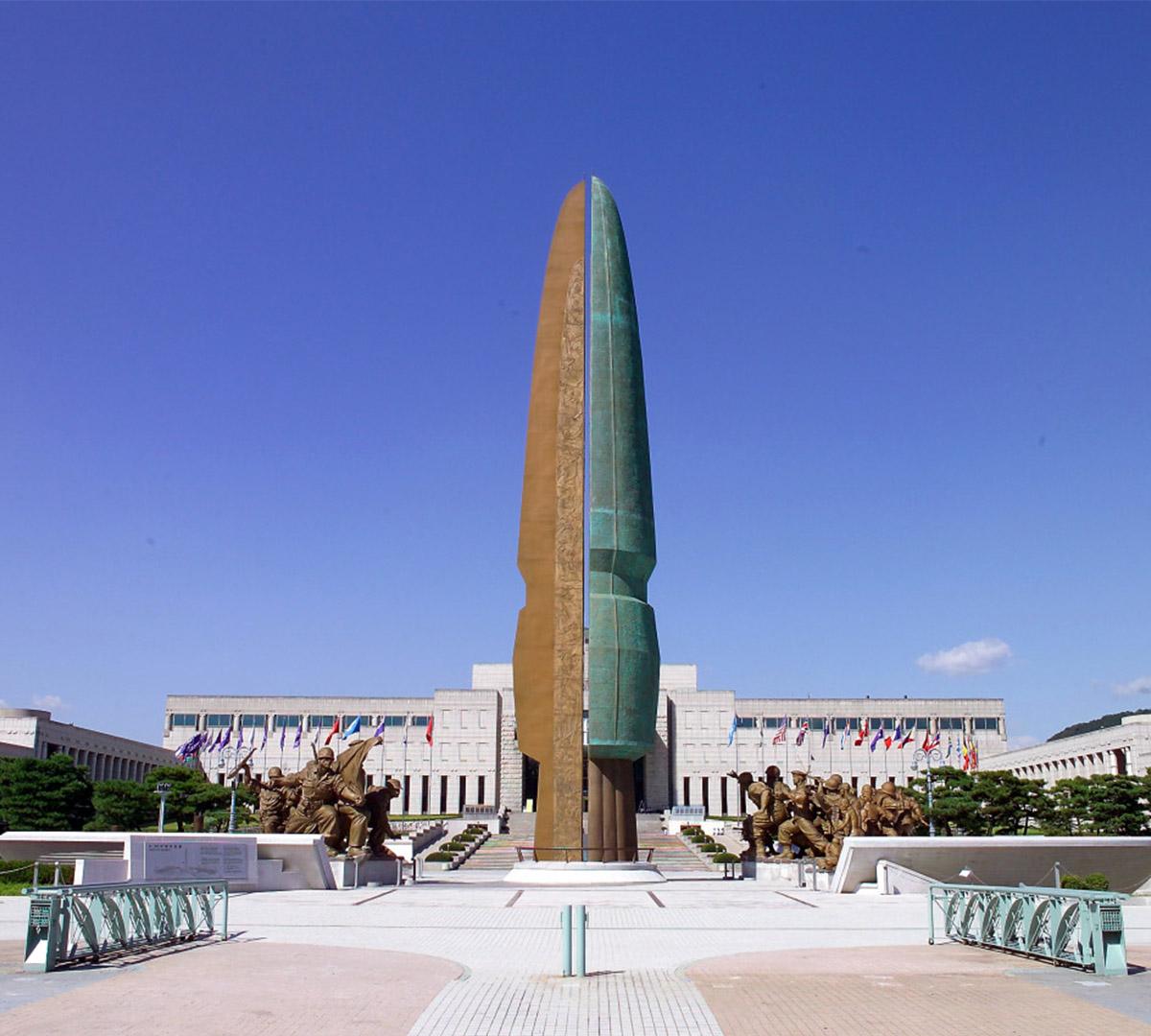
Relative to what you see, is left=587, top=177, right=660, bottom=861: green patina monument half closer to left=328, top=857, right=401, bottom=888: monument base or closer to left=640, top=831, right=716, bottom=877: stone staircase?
left=328, top=857, right=401, bottom=888: monument base

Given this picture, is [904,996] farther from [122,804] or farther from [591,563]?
[122,804]

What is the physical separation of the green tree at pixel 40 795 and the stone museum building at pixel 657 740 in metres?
30.9

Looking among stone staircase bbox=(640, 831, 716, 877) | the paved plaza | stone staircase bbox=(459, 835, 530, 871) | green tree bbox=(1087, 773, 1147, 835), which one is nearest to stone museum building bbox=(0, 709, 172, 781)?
stone staircase bbox=(459, 835, 530, 871)

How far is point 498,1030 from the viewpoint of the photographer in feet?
28.1

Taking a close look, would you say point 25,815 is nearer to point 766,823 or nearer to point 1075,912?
point 766,823

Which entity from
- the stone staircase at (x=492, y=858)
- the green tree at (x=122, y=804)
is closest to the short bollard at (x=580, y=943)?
the stone staircase at (x=492, y=858)

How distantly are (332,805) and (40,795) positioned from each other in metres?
28.5

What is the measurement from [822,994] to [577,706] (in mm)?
19559

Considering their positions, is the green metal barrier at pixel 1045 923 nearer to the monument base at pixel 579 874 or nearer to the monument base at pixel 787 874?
the monument base at pixel 787 874

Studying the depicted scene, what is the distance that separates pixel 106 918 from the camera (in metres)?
12.0

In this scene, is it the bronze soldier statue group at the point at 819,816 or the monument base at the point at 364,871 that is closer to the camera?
the monument base at the point at 364,871

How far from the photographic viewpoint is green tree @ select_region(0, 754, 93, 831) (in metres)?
48.7

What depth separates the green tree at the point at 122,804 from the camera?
4931cm

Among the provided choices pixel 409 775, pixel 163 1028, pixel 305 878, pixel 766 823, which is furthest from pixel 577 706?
pixel 409 775
